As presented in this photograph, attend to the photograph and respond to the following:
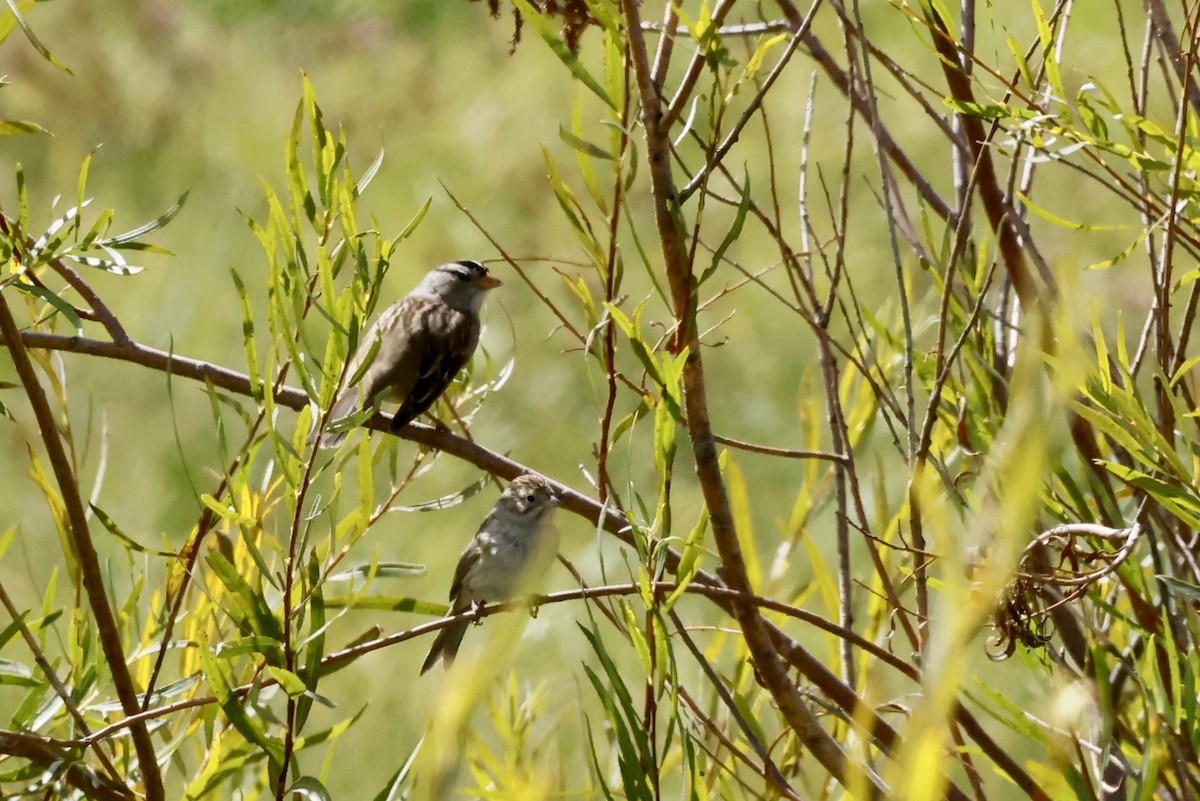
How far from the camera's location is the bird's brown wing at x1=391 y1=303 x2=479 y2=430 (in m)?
2.20

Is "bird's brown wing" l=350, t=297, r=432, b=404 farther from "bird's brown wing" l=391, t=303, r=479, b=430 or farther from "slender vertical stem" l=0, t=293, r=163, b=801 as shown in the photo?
"slender vertical stem" l=0, t=293, r=163, b=801

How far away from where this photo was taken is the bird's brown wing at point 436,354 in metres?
2.20

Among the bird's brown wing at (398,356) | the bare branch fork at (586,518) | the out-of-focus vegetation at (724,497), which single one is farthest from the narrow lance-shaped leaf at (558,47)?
the bird's brown wing at (398,356)

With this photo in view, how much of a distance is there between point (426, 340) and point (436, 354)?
10cm

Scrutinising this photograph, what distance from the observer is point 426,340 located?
107 inches

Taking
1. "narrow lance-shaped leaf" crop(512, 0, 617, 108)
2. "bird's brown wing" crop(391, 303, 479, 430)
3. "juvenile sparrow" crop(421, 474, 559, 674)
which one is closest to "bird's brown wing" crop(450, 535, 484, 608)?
"juvenile sparrow" crop(421, 474, 559, 674)

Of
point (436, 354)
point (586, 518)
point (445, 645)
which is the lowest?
point (586, 518)

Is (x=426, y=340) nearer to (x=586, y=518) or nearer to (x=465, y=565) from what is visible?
(x=465, y=565)

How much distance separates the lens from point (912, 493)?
2.91 feet

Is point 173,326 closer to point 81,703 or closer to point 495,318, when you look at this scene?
point 495,318

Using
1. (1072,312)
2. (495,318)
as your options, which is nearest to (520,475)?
(1072,312)

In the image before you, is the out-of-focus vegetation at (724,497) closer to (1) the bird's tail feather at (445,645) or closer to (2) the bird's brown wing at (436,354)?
(1) the bird's tail feather at (445,645)

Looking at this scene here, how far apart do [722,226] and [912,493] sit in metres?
4.10

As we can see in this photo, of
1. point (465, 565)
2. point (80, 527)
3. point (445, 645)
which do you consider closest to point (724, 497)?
point (80, 527)
